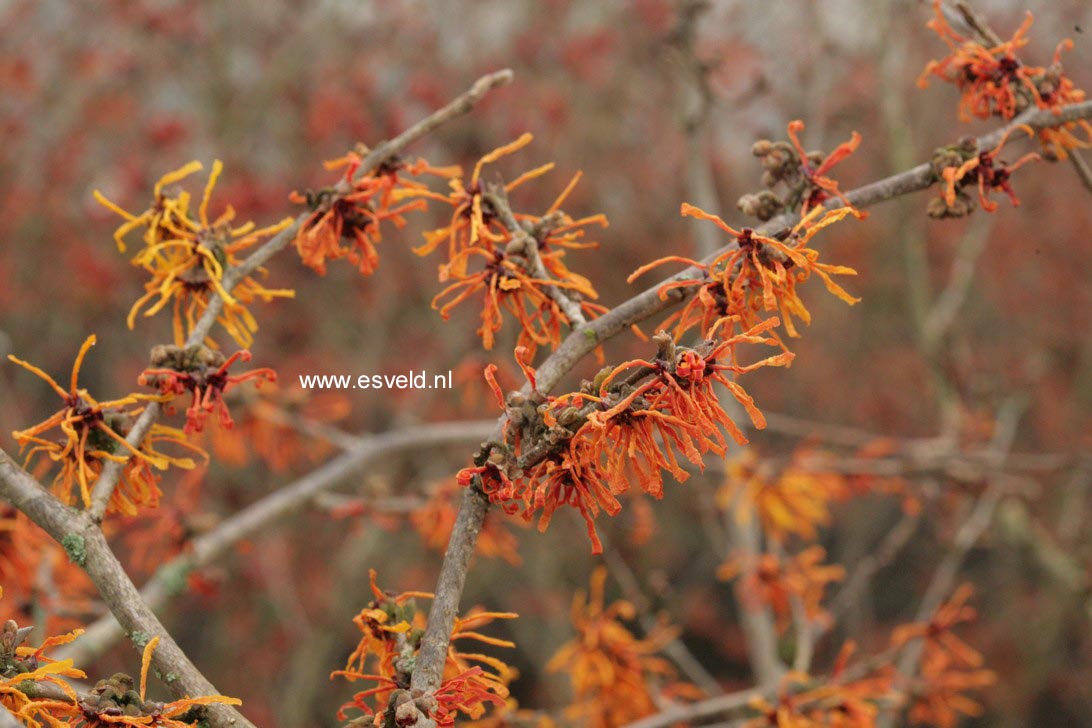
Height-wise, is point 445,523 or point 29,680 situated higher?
point 445,523

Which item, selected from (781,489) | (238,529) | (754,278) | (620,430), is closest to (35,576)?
(238,529)

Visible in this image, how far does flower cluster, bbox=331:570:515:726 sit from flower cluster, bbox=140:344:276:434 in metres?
0.34

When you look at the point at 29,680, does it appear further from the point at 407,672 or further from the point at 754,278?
the point at 754,278

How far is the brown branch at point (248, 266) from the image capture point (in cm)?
138

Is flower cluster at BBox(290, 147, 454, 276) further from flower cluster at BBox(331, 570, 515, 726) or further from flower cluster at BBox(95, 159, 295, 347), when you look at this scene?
flower cluster at BBox(331, 570, 515, 726)

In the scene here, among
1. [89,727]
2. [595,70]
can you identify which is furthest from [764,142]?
[595,70]

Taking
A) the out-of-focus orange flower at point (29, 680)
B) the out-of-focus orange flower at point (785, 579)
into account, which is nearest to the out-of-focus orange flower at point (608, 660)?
the out-of-focus orange flower at point (785, 579)

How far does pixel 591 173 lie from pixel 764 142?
17.6ft

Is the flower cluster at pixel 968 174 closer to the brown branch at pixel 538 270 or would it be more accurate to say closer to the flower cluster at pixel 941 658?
the brown branch at pixel 538 270

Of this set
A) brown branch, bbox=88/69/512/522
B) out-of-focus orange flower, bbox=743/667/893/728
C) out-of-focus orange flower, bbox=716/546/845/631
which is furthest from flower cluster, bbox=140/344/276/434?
out-of-focus orange flower, bbox=716/546/845/631

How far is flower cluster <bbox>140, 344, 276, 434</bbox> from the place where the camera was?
1.41m

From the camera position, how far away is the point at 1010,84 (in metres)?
1.62

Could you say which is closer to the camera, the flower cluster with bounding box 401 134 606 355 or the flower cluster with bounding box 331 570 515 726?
the flower cluster with bounding box 331 570 515 726

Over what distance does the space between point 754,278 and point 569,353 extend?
10.3 inches
